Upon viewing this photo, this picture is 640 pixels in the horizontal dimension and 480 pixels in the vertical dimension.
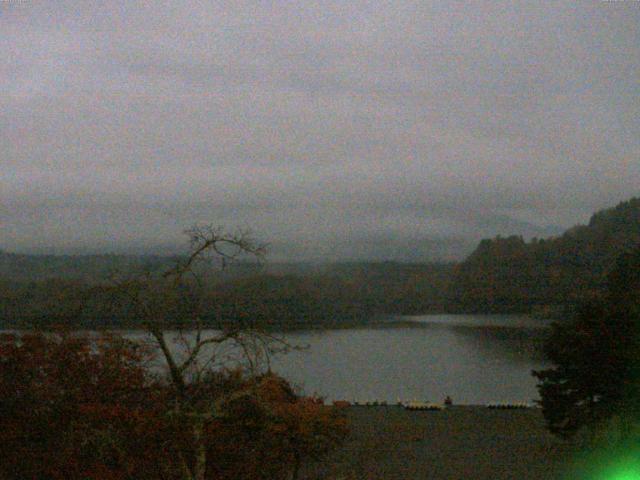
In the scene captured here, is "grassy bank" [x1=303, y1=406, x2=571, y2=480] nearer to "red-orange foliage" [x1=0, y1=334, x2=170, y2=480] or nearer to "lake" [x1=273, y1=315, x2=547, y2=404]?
"lake" [x1=273, y1=315, x2=547, y2=404]

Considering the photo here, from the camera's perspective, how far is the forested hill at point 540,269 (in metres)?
52.1

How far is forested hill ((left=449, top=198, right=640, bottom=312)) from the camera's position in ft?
171

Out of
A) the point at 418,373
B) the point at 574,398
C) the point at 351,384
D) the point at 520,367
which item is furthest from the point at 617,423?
the point at 520,367

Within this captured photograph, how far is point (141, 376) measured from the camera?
5.90 metres

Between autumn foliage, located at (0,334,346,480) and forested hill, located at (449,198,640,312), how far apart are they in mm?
47068

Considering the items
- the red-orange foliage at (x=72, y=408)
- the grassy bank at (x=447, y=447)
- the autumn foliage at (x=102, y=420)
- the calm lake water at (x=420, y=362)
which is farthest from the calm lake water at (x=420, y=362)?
the red-orange foliage at (x=72, y=408)

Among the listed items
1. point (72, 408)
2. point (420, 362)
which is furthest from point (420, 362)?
point (72, 408)

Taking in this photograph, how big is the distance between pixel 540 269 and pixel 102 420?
5292cm

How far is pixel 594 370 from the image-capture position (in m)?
9.51

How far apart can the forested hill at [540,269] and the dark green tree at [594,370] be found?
4128 cm

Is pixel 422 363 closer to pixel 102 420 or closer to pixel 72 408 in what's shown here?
pixel 72 408

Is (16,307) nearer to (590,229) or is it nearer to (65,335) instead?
(65,335)

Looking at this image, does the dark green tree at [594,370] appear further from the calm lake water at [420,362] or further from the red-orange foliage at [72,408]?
the red-orange foliage at [72,408]

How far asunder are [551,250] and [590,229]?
4.92 m
